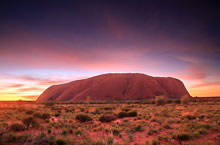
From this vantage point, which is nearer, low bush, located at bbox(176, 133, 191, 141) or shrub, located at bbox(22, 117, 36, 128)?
low bush, located at bbox(176, 133, 191, 141)

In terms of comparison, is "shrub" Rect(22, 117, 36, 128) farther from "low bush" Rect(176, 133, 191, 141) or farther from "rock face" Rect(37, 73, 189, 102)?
"rock face" Rect(37, 73, 189, 102)

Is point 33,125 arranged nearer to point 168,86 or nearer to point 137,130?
point 137,130

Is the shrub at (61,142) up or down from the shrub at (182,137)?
up

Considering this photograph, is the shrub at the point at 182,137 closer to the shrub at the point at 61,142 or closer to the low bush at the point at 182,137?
the low bush at the point at 182,137

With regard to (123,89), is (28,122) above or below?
below

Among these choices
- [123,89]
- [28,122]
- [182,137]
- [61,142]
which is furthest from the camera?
[123,89]

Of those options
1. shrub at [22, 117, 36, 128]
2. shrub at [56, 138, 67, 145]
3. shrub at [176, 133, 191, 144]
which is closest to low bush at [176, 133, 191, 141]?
shrub at [176, 133, 191, 144]

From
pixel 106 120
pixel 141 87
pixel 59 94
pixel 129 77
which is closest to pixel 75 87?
pixel 59 94

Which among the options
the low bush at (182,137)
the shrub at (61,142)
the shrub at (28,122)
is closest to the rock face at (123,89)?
the shrub at (28,122)

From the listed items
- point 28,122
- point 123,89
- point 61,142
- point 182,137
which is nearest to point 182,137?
point 182,137

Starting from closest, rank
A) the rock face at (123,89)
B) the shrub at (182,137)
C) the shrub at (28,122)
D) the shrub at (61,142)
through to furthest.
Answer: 1. the shrub at (61,142)
2. the shrub at (182,137)
3. the shrub at (28,122)
4. the rock face at (123,89)

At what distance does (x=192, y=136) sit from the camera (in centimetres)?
739

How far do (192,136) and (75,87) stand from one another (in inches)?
3068

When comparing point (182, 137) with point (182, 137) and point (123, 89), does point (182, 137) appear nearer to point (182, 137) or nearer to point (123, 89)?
point (182, 137)
